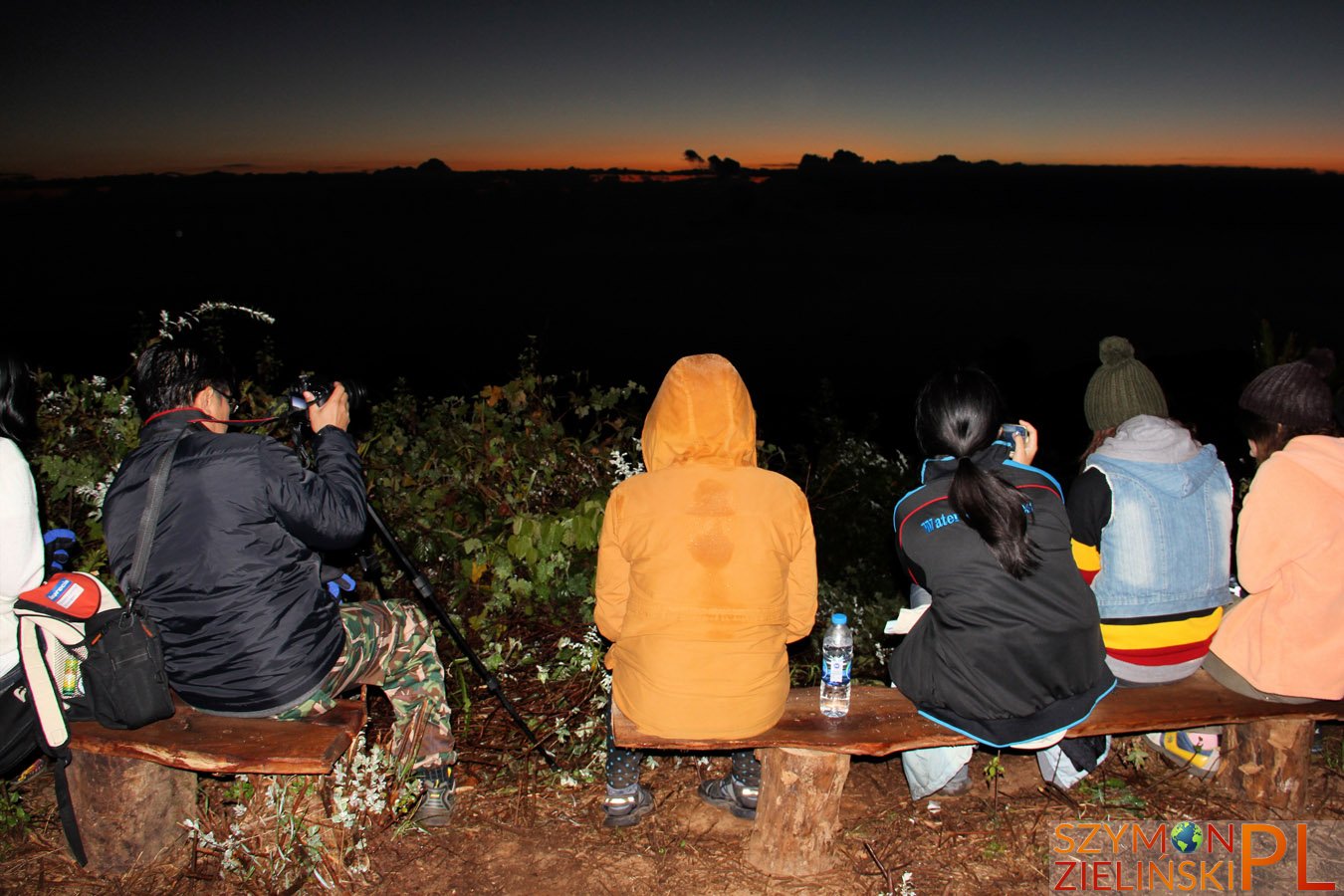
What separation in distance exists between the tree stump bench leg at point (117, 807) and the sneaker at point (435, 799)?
0.91 m

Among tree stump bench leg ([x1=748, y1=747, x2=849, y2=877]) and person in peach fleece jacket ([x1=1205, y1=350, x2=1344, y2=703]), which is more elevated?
person in peach fleece jacket ([x1=1205, y1=350, x2=1344, y2=703])

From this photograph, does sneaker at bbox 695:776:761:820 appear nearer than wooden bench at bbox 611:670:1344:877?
No

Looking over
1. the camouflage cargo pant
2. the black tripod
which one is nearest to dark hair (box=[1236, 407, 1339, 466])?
the black tripod

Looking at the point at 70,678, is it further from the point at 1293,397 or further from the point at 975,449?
the point at 1293,397

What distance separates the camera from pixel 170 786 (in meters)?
3.14

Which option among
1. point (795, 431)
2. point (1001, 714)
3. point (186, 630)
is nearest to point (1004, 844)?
point (1001, 714)

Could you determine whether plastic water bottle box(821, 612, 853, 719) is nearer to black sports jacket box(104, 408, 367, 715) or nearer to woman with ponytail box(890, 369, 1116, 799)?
woman with ponytail box(890, 369, 1116, 799)

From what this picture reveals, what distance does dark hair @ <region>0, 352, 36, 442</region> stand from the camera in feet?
9.29

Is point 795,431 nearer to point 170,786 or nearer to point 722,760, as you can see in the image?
point 722,760

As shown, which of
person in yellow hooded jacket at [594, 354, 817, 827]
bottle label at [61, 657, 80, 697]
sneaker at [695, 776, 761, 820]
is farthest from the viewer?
sneaker at [695, 776, 761, 820]

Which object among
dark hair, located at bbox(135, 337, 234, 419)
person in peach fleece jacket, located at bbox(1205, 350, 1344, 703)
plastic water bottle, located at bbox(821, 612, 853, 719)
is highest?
dark hair, located at bbox(135, 337, 234, 419)

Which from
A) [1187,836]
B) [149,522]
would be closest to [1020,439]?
[1187,836]

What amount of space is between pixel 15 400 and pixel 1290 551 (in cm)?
447
